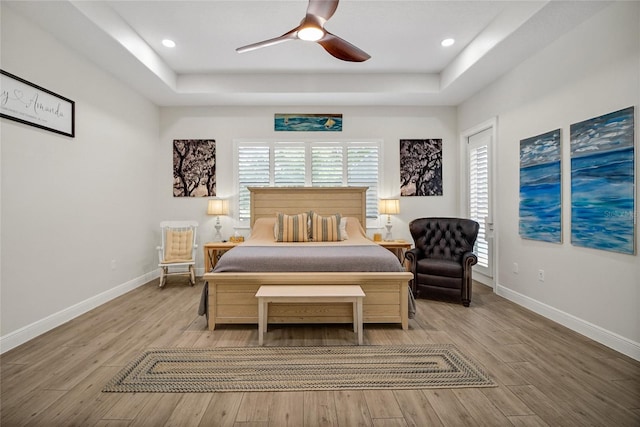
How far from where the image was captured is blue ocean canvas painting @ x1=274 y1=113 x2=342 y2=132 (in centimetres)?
523

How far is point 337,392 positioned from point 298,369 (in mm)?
374

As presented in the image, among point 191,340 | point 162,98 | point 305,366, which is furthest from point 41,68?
point 305,366

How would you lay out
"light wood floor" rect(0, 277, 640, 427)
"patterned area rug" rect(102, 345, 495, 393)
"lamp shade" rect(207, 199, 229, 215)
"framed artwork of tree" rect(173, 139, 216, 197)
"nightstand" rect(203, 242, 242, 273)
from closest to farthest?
"light wood floor" rect(0, 277, 640, 427)
"patterned area rug" rect(102, 345, 495, 393)
"nightstand" rect(203, 242, 242, 273)
"lamp shade" rect(207, 199, 229, 215)
"framed artwork of tree" rect(173, 139, 216, 197)

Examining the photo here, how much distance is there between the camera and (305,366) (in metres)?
2.28

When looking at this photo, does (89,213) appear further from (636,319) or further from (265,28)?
(636,319)

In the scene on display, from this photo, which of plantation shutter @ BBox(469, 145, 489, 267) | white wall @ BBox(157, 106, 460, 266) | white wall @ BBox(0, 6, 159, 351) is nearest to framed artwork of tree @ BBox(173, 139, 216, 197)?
white wall @ BBox(157, 106, 460, 266)

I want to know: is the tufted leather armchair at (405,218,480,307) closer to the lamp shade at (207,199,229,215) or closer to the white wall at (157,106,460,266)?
the white wall at (157,106,460,266)

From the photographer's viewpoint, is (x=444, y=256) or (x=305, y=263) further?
(x=444, y=256)

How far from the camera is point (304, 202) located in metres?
5.08

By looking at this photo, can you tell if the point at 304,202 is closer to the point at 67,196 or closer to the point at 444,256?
the point at 444,256

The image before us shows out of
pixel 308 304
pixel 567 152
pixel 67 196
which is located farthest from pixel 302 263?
pixel 567 152

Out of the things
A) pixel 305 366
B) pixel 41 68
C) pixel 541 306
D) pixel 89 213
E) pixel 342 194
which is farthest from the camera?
pixel 342 194

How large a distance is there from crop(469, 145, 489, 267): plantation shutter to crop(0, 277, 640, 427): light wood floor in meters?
1.53

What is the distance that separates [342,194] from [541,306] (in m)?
2.97
